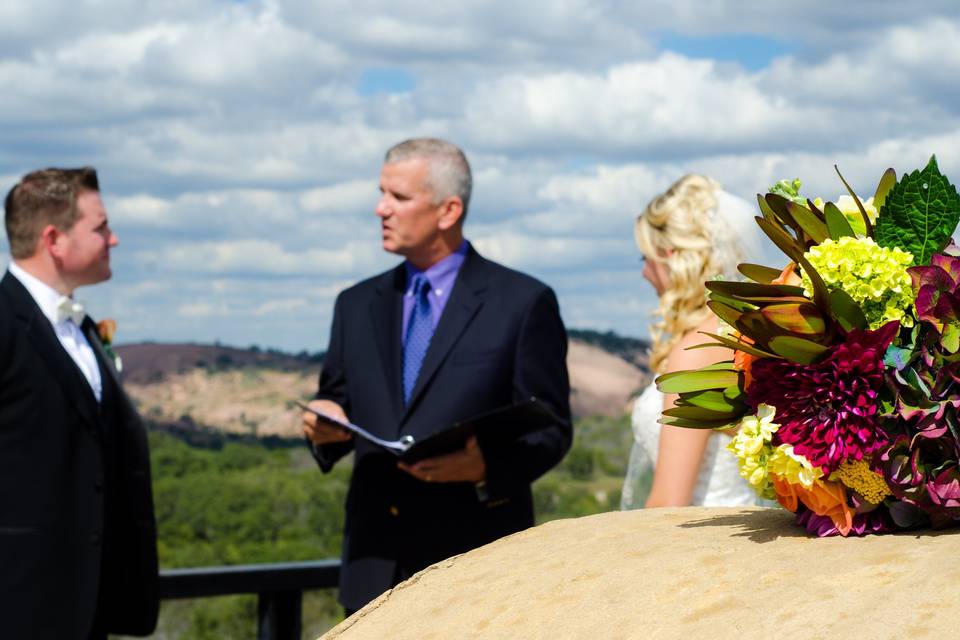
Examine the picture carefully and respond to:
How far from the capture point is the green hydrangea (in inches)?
60.3

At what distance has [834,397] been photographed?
153 cm

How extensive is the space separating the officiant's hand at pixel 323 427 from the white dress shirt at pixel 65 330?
0.83m

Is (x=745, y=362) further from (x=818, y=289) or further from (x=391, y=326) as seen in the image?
(x=391, y=326)

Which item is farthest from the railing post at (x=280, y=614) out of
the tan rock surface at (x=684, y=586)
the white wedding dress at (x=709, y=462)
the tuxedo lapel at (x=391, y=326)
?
the tan rock surface at (x=684, y=586)

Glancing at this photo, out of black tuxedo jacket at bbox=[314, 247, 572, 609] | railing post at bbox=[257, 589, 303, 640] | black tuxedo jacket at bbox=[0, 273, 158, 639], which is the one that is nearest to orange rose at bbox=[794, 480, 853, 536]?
black tuxedo jacket at bbox=[314, 247, 572, 609]

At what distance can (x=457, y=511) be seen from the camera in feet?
15.2

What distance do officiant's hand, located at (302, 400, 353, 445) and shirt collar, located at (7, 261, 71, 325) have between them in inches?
40.7

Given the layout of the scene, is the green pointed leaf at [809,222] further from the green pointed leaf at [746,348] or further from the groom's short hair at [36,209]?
the groom's short hair at [36,209]

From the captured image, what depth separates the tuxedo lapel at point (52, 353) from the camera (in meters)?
4.51

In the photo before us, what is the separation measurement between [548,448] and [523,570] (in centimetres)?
301

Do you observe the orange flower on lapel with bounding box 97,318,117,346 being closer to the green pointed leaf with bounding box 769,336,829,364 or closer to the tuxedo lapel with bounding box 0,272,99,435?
the tuxedo lapel with bounding box 0,272,99,435

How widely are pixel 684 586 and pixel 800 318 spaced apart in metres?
0.37

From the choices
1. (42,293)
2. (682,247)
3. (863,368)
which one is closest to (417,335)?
(682,247)

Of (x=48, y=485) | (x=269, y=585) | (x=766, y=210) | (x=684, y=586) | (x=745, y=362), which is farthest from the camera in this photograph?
(x=269, y=585)
